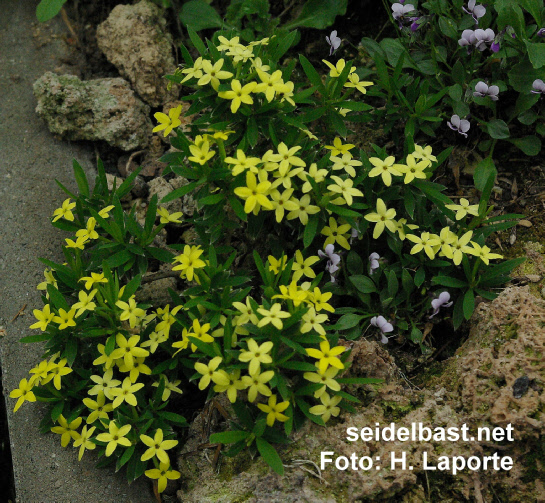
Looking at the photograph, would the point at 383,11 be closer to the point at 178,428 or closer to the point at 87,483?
the point at 178,428

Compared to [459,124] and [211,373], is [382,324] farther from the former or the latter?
[459,124]

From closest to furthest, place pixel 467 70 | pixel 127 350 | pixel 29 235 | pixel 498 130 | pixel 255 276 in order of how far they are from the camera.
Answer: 1. pixel 127 350
2. pixel 255 276
3. pixel 498 130
4. pixel 467 70
5. pixel 29 235

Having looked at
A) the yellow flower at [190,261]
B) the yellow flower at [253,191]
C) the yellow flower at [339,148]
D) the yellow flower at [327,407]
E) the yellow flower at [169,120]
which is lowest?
the yellow flower at [327,407]

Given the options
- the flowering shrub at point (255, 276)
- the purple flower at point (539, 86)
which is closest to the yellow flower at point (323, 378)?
the flowering shrub at point (255, 276)

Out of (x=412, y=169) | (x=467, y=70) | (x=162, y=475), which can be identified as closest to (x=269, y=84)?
(x=412, y=169)

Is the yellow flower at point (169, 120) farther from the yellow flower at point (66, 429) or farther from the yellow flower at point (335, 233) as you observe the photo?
the yellow flower at point (66, 429)

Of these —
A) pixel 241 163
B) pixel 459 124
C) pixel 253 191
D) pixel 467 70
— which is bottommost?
pixel 459 124
